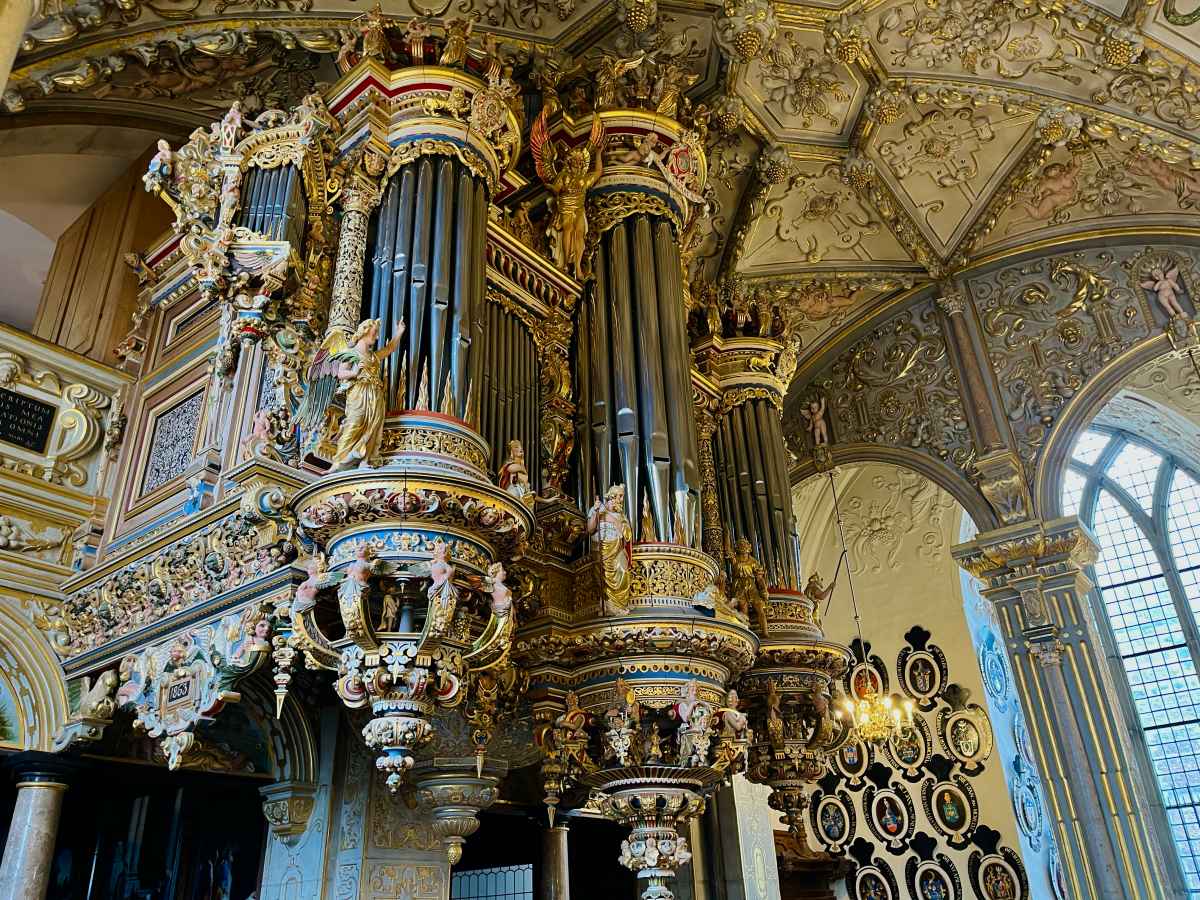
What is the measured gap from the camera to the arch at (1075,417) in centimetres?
949

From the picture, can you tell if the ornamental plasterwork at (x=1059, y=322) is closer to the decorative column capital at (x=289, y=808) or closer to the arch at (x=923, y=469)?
the arch at (x=923, y=469)

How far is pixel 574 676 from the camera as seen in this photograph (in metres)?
5.33

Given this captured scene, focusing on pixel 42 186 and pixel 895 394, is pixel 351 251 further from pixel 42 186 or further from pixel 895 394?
pixel 895 394

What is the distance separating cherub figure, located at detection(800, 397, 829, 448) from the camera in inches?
458

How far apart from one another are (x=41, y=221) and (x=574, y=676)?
6514 millimetres

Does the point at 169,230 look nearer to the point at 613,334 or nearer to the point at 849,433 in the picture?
the point at 613,334

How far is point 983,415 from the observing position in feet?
33.6

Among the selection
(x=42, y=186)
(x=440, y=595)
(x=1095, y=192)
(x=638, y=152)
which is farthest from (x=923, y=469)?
(x=42, y=186)

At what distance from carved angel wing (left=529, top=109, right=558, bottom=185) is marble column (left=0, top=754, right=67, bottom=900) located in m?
5.14

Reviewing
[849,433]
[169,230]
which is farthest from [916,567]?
[169,230]

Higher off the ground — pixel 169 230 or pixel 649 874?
pixel 169 230

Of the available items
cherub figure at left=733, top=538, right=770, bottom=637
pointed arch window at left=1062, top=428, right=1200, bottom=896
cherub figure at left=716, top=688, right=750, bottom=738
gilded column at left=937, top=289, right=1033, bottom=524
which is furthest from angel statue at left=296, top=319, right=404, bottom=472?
pointed arch window at left=1062, top=428, right=1200, bottom=896

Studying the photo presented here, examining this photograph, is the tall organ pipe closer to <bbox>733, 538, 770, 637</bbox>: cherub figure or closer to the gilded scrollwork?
<bbox>733, 538, 770, 637</bbox>: cherub figure

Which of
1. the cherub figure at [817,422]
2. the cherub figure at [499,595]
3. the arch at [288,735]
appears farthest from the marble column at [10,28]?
the cherub figure at [817,422]
